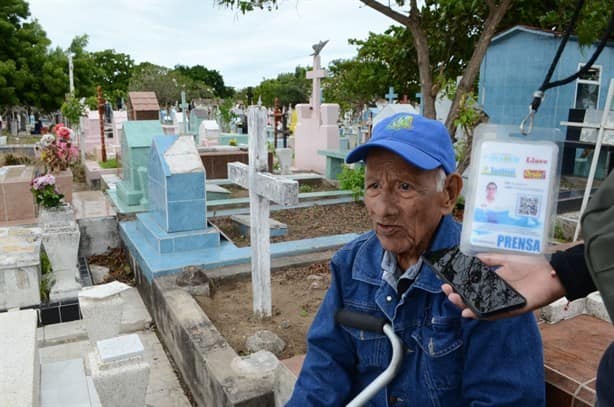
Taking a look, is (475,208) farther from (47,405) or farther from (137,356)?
(47,405)

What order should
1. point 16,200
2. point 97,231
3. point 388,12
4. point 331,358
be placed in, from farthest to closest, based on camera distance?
1. point 16,200
2. point 97,231
3. point 388,12
4. point 331,358

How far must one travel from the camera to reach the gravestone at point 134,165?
7.57m

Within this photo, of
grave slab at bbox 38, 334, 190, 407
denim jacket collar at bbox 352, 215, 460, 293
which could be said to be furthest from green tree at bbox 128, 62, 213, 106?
denim jacket collar at bbox 352, 215, 460, 293

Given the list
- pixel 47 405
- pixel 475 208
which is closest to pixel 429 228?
pixel 475 208

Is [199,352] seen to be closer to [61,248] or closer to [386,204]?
[386,204]

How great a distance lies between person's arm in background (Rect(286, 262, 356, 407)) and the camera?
1617mm

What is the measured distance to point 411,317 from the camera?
1448 millimetres

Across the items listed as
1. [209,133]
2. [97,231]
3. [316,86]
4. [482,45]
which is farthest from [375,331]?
[209,133]

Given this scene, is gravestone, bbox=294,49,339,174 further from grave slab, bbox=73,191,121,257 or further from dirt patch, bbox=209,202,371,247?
grave slab, bbox=73,191,121,257

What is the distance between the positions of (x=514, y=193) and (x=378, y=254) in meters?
0.76

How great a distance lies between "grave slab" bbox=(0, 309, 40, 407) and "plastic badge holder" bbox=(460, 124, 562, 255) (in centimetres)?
241

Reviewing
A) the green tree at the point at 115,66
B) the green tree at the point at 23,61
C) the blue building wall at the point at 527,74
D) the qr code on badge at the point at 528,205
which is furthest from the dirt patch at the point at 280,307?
the green tree at the point at 115,66

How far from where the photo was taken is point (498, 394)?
127 cm

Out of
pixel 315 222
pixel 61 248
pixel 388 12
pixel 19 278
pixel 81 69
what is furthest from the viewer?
pixel 81 69
